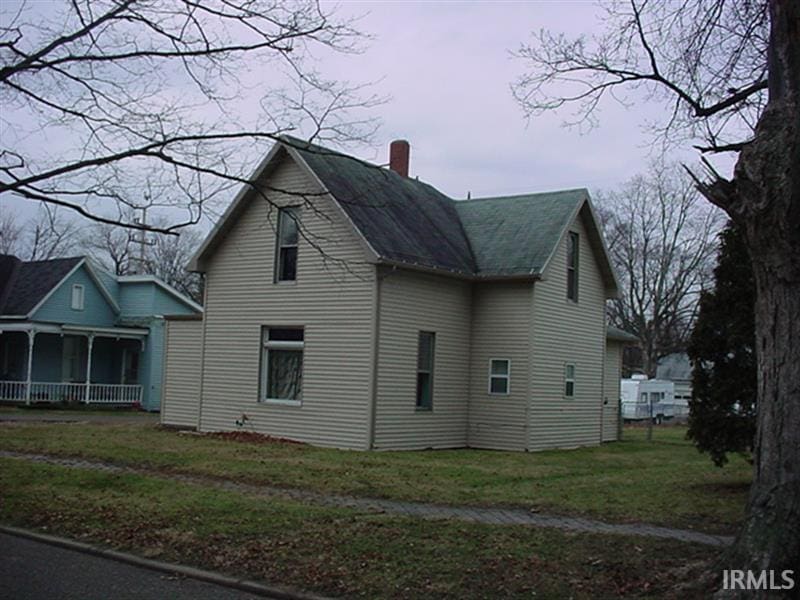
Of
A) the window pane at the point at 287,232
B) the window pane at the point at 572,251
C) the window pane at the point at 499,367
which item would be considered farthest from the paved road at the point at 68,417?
the window pane at the point at 572,251

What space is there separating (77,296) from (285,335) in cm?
2000

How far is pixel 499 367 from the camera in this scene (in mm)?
23156

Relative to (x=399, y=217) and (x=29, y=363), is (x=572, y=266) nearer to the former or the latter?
(x=399, y=217)

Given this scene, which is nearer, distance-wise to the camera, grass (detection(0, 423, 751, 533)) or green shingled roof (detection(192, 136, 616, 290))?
grass (detection(0, 423, 751, 533))

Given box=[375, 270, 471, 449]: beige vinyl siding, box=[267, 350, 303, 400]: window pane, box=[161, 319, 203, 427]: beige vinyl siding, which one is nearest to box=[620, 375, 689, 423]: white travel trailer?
box=[375, 270, 471, 449]: beige vinyl siding

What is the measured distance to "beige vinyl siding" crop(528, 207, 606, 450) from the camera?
23.0 metres

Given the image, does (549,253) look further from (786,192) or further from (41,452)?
(786,192)

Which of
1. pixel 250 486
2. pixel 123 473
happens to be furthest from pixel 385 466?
pixel 123 473

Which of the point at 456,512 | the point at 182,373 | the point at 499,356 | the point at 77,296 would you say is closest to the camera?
the point at 456,512

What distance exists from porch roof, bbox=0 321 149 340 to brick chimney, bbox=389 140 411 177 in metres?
16.4

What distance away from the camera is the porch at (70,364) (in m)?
36.3

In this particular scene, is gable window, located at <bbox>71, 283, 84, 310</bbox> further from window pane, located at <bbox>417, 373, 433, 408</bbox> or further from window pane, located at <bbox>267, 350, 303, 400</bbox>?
window pane, located at <bbox>417, 373, 433, 408</bbox>

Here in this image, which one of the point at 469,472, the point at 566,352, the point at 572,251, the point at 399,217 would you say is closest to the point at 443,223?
the point at 399,217

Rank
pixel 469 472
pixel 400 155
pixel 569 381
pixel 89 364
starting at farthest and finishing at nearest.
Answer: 1. pixel 89 364
2. pixel 400 155
3. pixel 569 381
4. pixel 469 472
